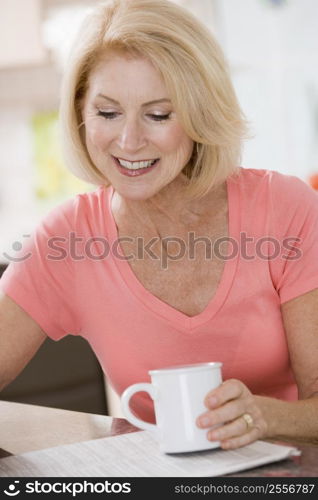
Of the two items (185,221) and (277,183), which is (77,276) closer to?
(185,221)

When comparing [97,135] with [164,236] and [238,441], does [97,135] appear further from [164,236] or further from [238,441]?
[238,441]

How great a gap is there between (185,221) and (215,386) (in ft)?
1.83

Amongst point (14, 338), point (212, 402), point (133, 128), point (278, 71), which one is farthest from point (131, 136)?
point (278, 71)

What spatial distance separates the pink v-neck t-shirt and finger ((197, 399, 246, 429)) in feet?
1.17

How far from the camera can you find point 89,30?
4.54ft

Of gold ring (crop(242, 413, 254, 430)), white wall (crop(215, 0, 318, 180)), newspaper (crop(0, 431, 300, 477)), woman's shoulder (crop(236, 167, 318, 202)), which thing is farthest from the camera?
white wall (crop(215, 0, 318, 180))

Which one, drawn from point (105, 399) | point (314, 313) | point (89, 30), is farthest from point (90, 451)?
point (105, 399)

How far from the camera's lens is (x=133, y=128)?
1.30 meters

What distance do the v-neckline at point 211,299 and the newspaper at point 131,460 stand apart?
0.36 meters

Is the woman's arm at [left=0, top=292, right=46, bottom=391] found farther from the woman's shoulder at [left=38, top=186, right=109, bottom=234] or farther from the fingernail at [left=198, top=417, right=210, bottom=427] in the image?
the fingernail at [left=198, top=417, right=210, bottom=427]

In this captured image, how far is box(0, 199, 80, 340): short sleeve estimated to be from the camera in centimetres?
144

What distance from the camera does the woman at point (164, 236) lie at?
1.32 meters

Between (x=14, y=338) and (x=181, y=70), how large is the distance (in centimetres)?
54

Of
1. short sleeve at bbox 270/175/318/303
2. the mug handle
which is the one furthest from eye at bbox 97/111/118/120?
the mug handle
